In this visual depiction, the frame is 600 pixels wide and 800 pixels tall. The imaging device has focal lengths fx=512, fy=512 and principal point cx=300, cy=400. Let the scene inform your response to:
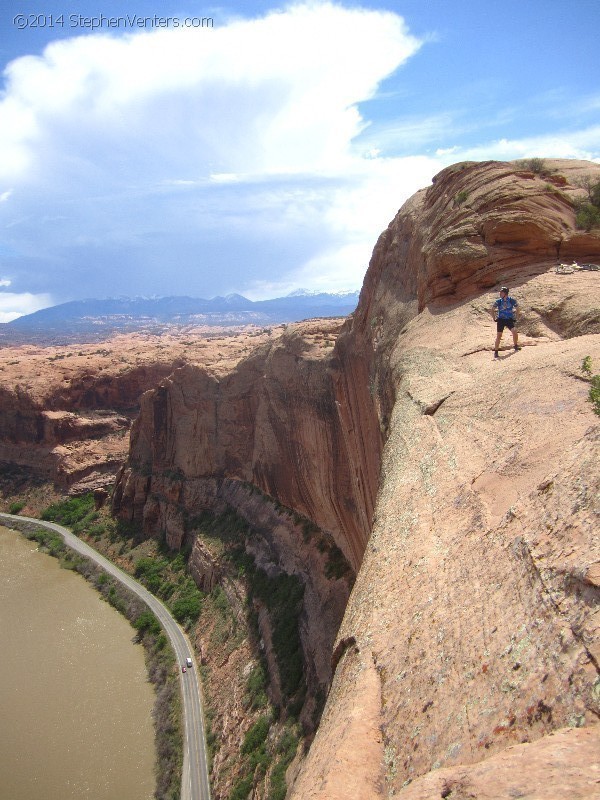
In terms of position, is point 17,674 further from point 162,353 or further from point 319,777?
point 162,353

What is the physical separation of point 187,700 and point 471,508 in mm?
25143

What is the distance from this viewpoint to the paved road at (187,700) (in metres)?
21.4

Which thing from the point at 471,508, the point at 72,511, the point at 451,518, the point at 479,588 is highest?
the point at 471,508

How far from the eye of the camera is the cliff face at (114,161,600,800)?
3672 mm

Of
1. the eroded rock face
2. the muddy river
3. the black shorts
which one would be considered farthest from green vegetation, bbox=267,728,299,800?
the black shorts

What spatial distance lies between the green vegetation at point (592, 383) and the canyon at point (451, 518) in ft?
0.34

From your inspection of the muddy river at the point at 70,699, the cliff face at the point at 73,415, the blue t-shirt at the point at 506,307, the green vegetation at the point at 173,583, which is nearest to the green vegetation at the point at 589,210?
the blue t-shirt at the point at 506,307

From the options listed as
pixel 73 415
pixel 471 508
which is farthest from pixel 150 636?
pixel 471 508

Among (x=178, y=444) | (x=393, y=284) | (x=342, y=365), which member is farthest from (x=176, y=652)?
(x=393, y=284)

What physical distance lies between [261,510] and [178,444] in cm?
1185

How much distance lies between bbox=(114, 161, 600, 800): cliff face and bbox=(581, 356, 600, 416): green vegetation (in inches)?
6.8

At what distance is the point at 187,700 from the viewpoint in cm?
2566

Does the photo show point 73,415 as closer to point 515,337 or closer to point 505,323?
point 505,323

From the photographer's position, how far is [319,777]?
13.6 feet
